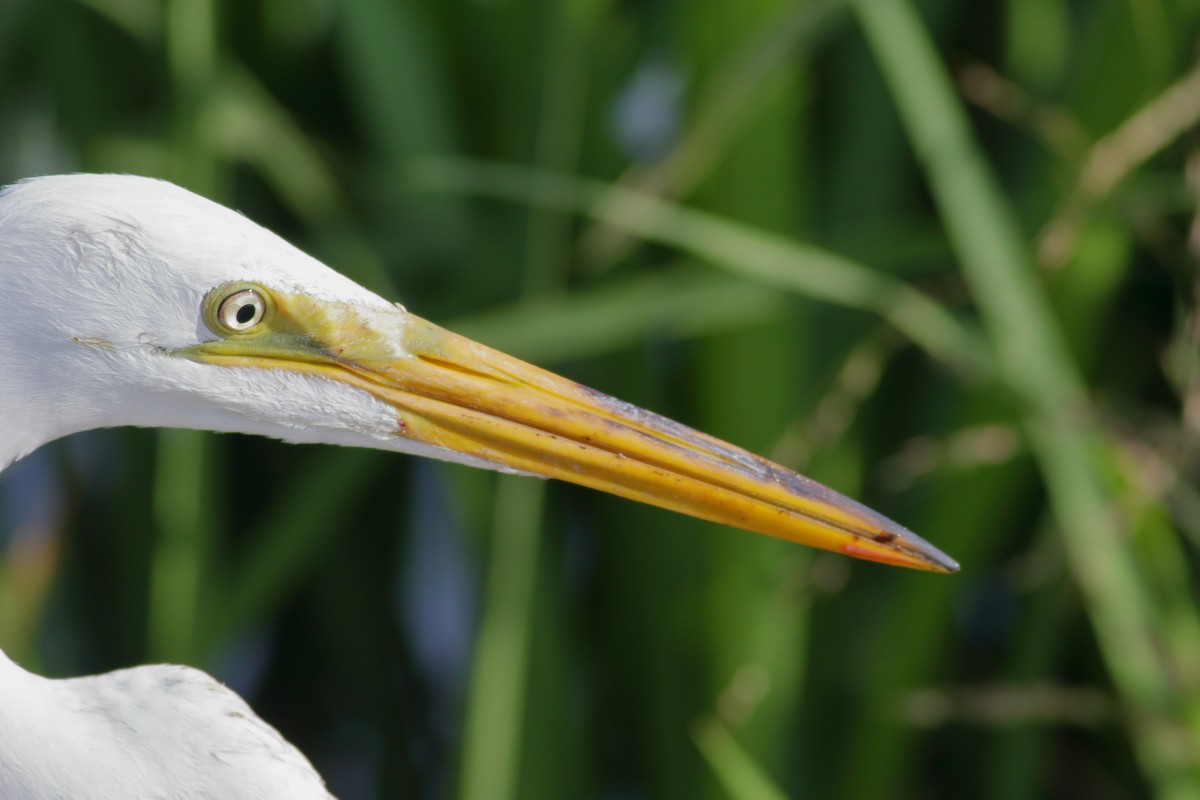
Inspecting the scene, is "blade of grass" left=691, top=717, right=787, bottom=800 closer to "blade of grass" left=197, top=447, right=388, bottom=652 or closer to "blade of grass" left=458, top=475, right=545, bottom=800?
"blade of grass" left=458, top=475, right=545, bottom=800

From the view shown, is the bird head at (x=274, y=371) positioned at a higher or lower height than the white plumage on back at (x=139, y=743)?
higher

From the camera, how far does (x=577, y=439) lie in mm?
769

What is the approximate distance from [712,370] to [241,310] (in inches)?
26.6

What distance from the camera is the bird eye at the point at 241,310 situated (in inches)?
26.5

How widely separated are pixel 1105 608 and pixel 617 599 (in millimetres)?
528

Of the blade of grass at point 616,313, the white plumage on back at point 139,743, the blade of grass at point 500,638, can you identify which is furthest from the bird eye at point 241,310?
the blade of grass at point 500,638

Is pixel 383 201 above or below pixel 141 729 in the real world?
above

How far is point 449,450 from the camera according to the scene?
0.76m

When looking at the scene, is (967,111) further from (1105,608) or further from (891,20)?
(1105,608)

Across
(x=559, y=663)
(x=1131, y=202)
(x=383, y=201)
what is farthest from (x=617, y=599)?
(x=1131, y=202)

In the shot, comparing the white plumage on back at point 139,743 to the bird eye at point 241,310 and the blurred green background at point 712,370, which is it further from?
the blurred green background at point 712,370

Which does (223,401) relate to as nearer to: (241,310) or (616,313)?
(241,310)

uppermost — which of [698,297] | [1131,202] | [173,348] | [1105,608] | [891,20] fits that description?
[891,20]

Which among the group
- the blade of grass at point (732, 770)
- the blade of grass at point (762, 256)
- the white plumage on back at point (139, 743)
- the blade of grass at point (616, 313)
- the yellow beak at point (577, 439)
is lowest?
the blade of grass at point (732, 770)
